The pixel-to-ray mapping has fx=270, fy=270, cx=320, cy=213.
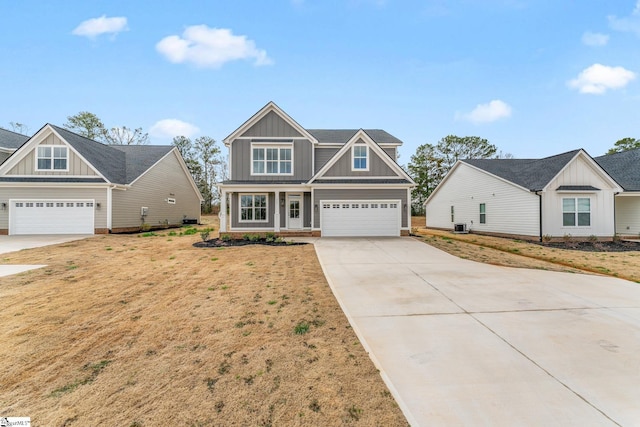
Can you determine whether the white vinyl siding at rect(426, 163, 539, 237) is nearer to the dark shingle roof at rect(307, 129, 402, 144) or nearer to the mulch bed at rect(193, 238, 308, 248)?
the dark shingle roof at rect(307, 129, 402, 144)

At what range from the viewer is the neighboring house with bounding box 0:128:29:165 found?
18.8 m

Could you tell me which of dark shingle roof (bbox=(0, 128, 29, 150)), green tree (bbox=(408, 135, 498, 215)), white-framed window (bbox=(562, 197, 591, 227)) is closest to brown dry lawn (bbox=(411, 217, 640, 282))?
white-framed window (bbox=(562, 197, 591, 227))

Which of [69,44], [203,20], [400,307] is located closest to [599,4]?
[400,307]

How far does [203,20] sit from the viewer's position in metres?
13.7

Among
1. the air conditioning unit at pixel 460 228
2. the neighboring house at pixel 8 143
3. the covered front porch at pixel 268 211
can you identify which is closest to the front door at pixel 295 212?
the covered front porch at pixel 268 211

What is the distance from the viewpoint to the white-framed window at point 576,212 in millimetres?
15523

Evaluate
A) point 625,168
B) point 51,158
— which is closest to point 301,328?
point 51,158

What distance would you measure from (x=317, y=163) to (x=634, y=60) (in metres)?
18.1

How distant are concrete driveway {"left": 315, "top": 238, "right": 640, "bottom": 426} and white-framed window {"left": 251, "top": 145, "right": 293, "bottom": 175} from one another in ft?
36.4

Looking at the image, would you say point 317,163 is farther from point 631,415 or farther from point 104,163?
point 631,415

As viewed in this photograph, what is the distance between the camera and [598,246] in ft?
45.9

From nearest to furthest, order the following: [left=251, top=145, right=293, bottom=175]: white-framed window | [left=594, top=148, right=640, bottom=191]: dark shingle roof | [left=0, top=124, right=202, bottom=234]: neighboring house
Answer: [left=0, top=124, right=202, bottom=234]: neighboring house
[left=251, top=145, right=293, bottom=175]: white-framed window
[left=594, top=148, right=640, bottom=191]: dark shingle roof

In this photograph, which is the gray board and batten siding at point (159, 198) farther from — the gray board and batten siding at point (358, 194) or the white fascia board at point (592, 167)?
the white fascia board at point (592, 167)

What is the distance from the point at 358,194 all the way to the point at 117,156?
18.7m
